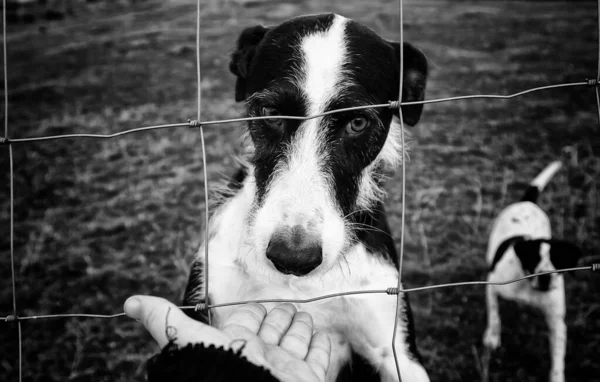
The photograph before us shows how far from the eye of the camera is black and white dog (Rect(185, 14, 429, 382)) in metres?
1.92

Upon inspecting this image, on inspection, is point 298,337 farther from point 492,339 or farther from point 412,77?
point 492,339

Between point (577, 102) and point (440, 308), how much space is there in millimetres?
3245

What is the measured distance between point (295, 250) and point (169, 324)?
0.52 m

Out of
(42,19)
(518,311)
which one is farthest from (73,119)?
(518,311)

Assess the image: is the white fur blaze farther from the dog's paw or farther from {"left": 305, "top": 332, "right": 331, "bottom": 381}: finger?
A: the dog's paw

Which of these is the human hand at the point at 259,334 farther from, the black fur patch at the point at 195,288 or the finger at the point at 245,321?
the black fur patch at the point at 195,288

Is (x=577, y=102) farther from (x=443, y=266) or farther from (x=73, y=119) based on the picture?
(x=73, y=119)

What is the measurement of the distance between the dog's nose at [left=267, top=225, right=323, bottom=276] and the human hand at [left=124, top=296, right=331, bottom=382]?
0.19 meters

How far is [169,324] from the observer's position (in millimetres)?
1351

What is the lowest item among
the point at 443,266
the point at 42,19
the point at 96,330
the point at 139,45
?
the point at 96,330

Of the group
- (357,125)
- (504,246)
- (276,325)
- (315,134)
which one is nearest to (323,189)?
(315,134)

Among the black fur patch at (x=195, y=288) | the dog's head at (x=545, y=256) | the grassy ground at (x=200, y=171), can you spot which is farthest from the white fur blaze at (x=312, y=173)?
the grassy ground at (x=200, y=171)

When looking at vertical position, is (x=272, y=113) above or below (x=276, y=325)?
above

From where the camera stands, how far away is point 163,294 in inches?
136
